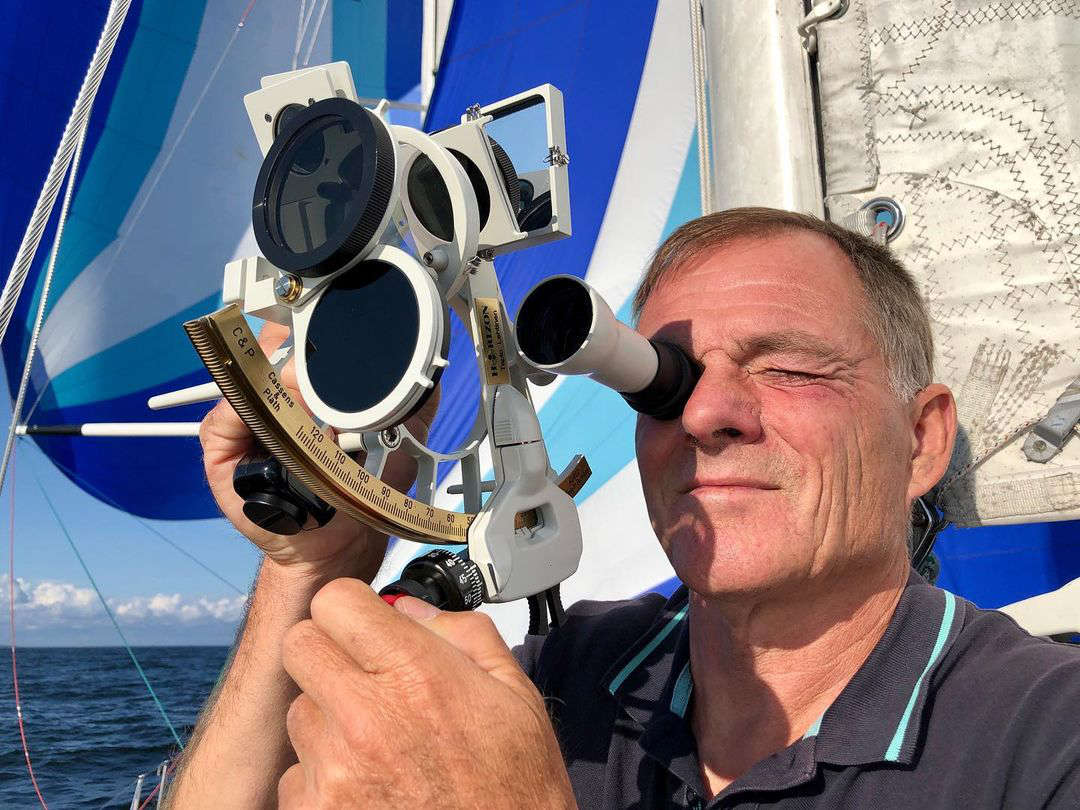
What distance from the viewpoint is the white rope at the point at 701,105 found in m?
1.87

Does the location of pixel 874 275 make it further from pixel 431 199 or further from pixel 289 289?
pixel 289 289

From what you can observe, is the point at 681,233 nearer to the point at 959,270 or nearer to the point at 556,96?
the point at 556,96

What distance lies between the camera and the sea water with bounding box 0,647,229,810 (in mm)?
11367

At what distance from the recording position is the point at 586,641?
47.7 inches

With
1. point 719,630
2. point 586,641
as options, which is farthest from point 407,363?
point 586,641

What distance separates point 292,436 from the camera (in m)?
0.67

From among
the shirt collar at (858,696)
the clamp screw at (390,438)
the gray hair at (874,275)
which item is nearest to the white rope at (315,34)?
the gray hair at (874,275)

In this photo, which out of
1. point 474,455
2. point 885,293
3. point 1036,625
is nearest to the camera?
point 474,455

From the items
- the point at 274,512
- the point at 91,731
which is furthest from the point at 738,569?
the point at 91,731

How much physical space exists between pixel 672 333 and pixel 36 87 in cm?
495

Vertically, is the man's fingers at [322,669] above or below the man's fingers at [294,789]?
above

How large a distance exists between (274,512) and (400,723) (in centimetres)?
26

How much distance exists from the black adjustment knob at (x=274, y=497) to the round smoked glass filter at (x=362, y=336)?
0.31 feet

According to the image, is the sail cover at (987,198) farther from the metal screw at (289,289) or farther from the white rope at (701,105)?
the metal screw at (289,289)
